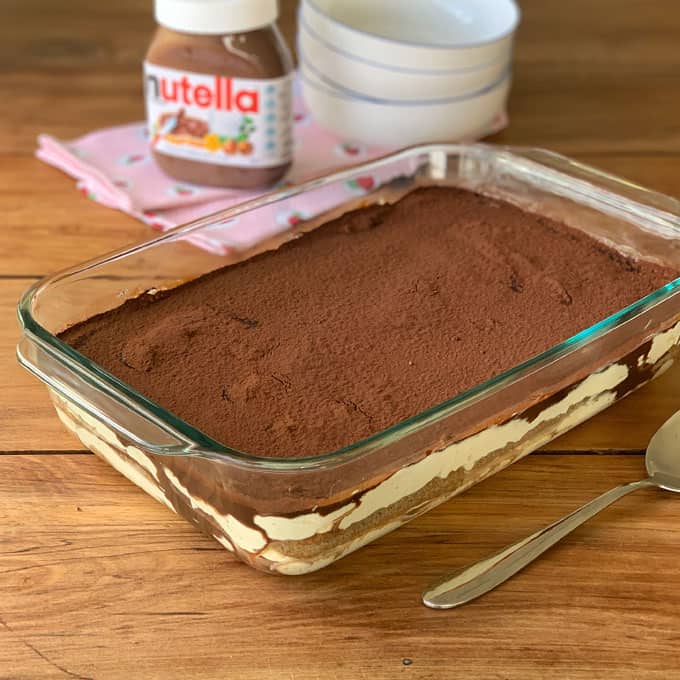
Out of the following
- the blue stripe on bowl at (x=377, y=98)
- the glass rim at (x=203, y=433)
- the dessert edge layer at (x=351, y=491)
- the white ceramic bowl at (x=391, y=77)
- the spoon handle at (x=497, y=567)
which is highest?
the white ceramic bowl at (x=391, y=77)

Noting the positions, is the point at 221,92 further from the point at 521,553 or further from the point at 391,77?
the point at 521,553

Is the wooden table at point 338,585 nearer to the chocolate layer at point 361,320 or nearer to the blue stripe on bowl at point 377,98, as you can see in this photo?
the chocolate layer at point 361,320

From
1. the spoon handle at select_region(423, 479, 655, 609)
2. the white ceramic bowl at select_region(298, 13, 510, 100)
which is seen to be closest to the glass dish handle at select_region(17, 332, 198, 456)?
the spoon handle at select_region(423, 479, 655, 609)

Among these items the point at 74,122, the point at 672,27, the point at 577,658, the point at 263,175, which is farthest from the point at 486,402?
the point at 672,27

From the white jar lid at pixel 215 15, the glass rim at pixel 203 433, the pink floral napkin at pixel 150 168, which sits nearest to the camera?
the glass rim at pixel 203 433

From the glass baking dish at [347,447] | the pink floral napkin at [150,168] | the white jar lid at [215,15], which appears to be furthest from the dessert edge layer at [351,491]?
the white jar lid at [215,15]

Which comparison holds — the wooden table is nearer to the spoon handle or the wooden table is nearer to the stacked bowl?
the spoon handle

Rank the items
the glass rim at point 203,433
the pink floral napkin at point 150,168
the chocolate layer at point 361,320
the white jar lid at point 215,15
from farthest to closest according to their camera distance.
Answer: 1. the pink floral napkin at point 150,168
2. the white jar lid at point 215,15
3. the chocolate layer at point 361,320
4. the glass rim at point 203,433

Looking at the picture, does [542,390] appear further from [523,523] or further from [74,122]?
[74,122]
